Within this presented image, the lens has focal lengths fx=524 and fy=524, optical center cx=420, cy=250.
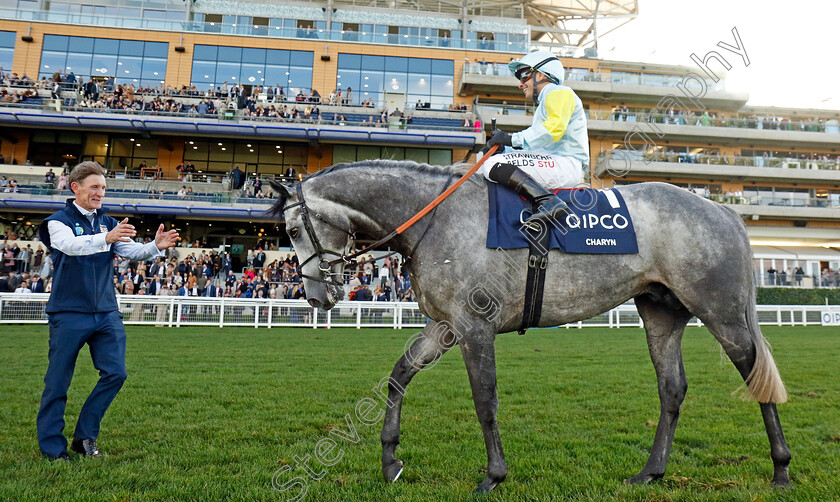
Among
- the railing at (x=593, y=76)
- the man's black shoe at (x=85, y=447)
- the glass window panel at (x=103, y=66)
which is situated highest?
the railing at (x=593, y=76)

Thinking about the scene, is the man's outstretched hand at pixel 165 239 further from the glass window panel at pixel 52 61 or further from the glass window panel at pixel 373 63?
the glass window panel at pixel 52 61

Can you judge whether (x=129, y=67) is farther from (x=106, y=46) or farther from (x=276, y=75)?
(x=276, y=75)

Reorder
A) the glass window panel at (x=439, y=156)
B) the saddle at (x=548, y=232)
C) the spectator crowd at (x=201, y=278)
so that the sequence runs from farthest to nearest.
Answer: the glass window panel at (x=439, y=156) < the spectator crowd at (x=201, y=278) < the saddle at (x=548, y=232)

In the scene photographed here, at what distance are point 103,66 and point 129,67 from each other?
1.50m

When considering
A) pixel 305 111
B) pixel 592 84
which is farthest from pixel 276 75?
pixel 592 84

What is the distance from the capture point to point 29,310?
1459cm

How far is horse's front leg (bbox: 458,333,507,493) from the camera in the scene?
3305 millimetres

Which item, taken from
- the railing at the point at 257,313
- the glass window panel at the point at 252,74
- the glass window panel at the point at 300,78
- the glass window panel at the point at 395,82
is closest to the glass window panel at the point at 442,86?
the glass window panel at the point at 395,82

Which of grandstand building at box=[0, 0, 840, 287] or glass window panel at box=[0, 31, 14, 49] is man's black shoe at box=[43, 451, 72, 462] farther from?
glass window panel at box=[0, 31, 14, 49]

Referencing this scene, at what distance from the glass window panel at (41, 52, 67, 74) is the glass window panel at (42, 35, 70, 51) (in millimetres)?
332

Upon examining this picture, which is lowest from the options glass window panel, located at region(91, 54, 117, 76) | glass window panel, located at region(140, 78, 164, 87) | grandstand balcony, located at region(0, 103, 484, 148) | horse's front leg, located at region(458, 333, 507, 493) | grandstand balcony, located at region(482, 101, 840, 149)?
horse's front leg, located at region(458, 333, 507, 493)

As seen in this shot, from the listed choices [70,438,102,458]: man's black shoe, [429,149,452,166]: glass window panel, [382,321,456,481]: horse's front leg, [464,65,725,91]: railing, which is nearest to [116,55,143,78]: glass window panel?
[429,149,452,166]: glass window panel

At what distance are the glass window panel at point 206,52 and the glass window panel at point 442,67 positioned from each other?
47.4ft

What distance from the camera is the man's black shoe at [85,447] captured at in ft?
12.9
